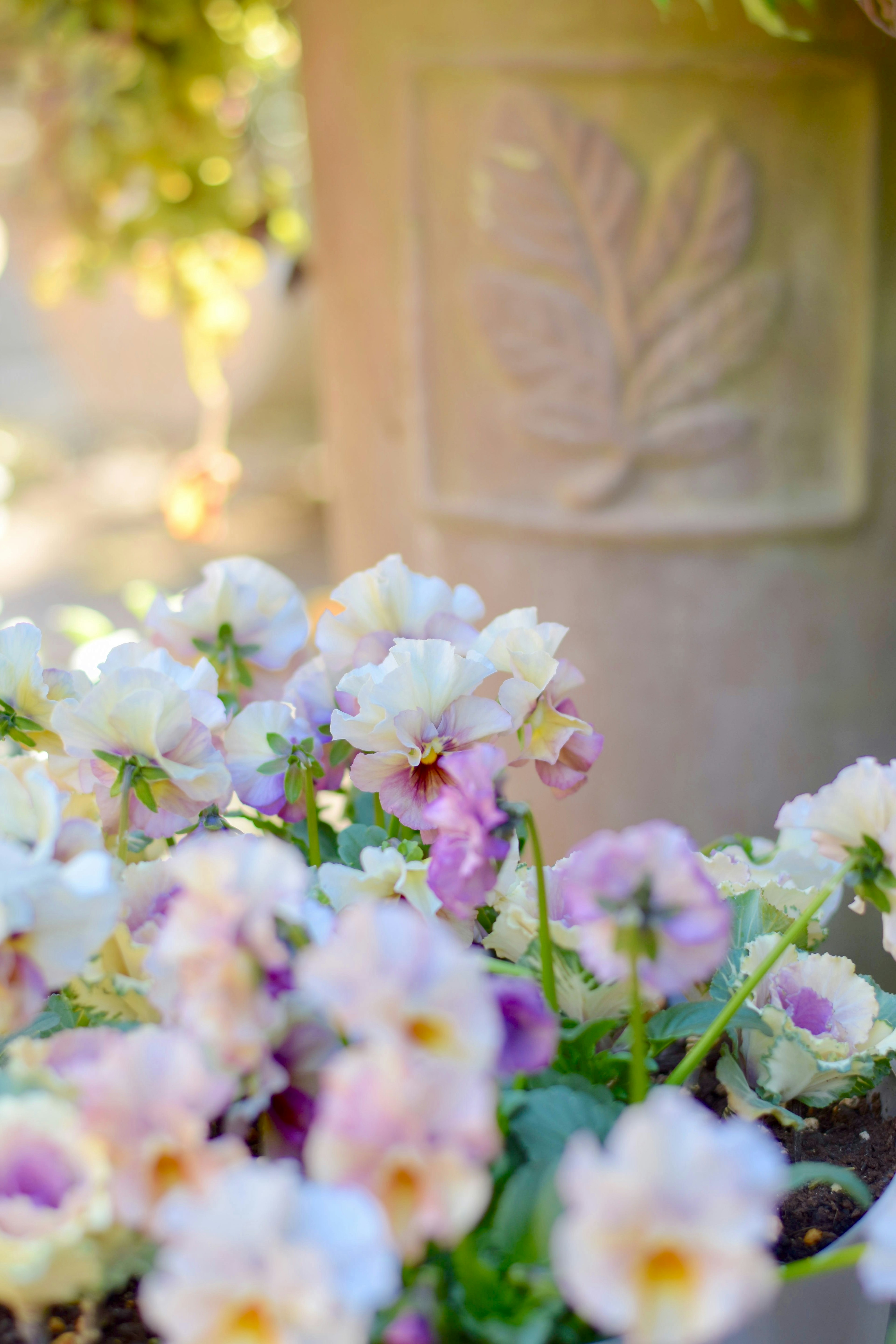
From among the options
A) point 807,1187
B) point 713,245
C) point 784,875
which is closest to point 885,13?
point 713,245

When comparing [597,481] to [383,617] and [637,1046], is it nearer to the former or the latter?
[383,617]

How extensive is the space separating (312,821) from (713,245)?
0.54 meters

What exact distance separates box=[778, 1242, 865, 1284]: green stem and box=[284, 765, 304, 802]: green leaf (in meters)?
0.19

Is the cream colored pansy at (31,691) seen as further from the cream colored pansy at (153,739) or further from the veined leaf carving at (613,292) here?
the veined leaf carving at (613,292)

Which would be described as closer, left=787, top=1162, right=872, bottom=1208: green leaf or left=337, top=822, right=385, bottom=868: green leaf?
left=787, top=1162, right=872, bottom=1208: green leaf

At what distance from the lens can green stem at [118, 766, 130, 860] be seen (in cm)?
39

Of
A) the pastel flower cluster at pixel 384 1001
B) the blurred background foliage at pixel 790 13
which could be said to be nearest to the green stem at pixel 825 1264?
the pastel flower cluster at pixel 384 1001

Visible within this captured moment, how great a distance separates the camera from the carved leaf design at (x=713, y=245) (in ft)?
2.59

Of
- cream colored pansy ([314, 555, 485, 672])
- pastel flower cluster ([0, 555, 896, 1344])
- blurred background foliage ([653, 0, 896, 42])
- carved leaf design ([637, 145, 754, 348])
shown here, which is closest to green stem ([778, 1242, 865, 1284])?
pastel flower cluster ([0, 555, 896, 1344])

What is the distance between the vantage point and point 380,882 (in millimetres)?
369

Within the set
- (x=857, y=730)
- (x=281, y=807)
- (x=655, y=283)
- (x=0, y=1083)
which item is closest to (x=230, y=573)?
(x=281, y=807)

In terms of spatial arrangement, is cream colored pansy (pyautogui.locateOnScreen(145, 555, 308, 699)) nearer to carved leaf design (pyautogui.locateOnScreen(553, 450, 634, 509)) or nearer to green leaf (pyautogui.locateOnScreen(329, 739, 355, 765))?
green leaf (pyautogui.locateOnScreen(329, 739, 355, 765))

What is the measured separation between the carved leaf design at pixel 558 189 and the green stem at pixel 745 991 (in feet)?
1.89

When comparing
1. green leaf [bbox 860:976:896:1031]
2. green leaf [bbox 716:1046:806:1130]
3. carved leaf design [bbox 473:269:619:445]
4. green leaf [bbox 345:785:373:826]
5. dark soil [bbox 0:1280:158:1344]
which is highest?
carved leaf design [bbox 473:269:619:445]
